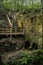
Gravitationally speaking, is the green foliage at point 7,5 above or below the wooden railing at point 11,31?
above

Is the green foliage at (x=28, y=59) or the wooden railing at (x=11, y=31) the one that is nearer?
the green foliage at (x=28, y=59)

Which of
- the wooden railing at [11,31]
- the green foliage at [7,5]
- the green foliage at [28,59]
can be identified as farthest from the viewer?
the green foliage at [7,5]

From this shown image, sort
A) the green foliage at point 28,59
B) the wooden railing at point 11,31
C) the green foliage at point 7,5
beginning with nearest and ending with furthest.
→ the green foliage at point 28,59 → the wooden railing at point 11,31 → the green foliage at point 7,5

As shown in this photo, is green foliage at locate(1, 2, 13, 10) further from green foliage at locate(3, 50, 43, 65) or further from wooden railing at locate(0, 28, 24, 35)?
green foliage at locate(3, 50, 43, 65)

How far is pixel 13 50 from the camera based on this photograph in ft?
63.2

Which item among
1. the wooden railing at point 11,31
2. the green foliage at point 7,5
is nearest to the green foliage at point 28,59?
the wooden railing at point 11,31

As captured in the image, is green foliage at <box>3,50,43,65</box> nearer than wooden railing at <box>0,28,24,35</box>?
Yes

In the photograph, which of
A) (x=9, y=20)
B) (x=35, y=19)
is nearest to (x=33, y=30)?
(x=35, y=19)

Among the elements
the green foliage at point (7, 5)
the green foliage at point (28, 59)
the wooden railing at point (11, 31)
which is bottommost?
the green foliage at point (28, 59)

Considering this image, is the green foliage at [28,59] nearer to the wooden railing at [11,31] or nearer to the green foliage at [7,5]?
the wooden railing at [11,31]

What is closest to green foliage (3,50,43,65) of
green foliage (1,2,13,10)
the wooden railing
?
the wooden railing

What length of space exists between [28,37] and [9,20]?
701 cm

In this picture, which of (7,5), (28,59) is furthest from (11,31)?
(7,5)

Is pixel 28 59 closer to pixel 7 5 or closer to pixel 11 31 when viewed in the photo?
pixel 11 31
